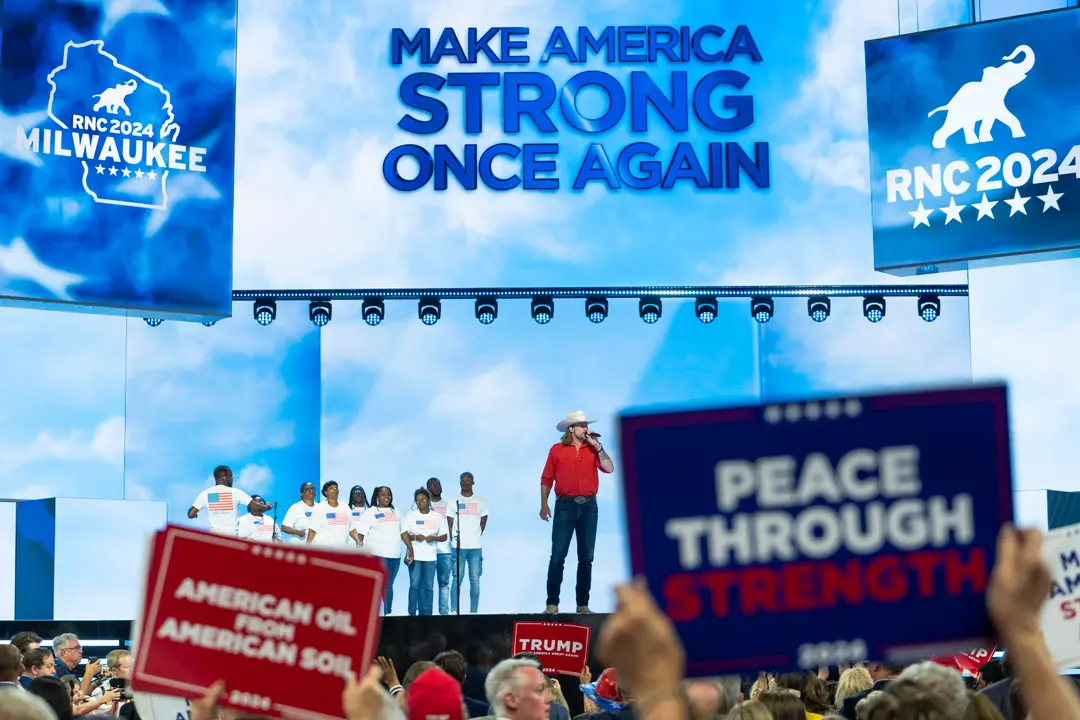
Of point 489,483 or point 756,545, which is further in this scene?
point 489,483

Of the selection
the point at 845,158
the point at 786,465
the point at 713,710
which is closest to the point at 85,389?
the point at 845,158

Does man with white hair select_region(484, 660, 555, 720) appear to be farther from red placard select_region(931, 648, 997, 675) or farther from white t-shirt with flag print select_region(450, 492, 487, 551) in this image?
white t-shirt with flag print select_region(450, 492, 487, 551)

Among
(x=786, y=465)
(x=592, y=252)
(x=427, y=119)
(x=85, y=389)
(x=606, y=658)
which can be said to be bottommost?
(x=606, y=658)

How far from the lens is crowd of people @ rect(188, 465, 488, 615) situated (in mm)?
15219

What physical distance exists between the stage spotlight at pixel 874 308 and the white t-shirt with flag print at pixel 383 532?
7.28 meters

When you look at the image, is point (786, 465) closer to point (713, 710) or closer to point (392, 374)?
point (713, 710)

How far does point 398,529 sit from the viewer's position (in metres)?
15.6

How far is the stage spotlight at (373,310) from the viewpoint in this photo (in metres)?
20.0

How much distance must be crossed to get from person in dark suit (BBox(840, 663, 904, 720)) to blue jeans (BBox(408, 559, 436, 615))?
550cm

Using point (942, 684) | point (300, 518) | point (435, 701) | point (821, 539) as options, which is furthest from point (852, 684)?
point (300, 518)

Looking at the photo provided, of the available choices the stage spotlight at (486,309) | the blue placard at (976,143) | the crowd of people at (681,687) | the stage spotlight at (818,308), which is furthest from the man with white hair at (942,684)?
the stage spotlight at (486,309)

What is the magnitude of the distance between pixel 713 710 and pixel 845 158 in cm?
1657

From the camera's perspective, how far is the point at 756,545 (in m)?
2.56

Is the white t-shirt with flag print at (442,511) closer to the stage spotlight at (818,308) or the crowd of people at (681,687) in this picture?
the stage spotlight at (818,308)
